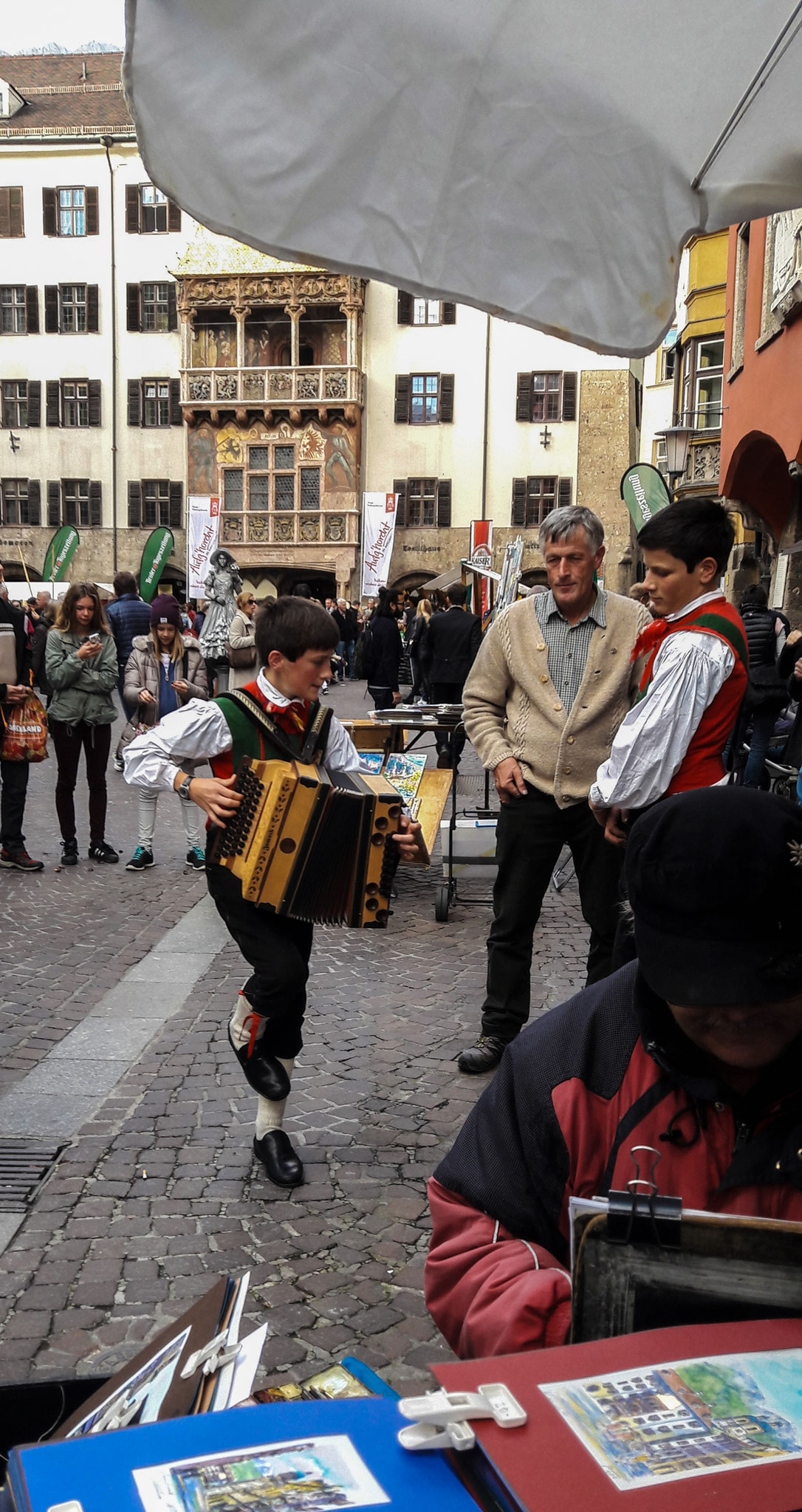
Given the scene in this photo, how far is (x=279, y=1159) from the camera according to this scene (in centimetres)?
402

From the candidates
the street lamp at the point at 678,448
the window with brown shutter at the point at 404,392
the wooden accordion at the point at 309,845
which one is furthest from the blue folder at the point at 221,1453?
the window with brown shutter at the point at 404,392

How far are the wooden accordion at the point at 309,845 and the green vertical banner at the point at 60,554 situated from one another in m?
21.5

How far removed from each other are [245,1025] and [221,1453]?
2.89 metres

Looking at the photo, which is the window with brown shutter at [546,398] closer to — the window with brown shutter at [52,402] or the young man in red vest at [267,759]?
the window with brown shutter at [52,402]

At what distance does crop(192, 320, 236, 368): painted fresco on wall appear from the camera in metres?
39.3

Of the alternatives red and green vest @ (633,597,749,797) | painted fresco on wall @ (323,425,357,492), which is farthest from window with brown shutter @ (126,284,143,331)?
red and green vest @ (633,597,749,797)

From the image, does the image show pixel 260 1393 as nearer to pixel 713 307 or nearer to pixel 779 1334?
pixel 779 1334

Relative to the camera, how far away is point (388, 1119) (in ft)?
14.9

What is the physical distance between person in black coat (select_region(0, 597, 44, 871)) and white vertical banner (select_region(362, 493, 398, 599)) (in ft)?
82.8

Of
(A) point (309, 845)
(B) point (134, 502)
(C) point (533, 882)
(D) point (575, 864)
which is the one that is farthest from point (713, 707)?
(B) point (134, 502)

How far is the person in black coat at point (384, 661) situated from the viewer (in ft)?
53.7

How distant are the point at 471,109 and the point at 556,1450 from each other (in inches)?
67.1

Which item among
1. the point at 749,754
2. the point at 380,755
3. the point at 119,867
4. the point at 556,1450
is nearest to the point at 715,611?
the point at 556,1450

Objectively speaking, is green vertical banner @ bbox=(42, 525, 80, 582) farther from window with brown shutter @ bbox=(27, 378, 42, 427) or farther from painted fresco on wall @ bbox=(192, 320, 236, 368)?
window with brown shutter @ bbox=(27, 378, 42, 427)
